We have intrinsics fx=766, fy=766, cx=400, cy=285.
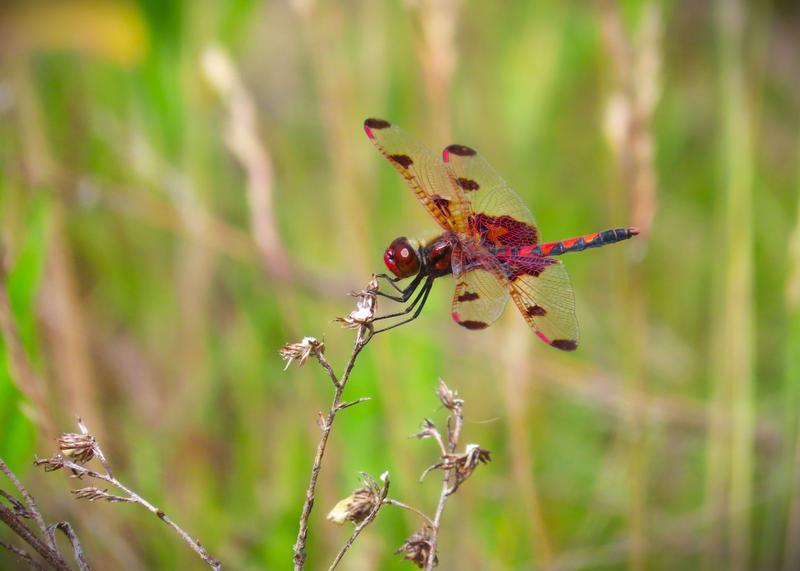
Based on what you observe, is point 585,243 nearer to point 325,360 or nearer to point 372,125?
point 372,125

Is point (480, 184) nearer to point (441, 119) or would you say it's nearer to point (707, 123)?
point (441, 119)

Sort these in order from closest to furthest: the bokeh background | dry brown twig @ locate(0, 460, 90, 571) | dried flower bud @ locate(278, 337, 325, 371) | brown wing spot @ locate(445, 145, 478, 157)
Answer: dry brown twig @ locate(0, 460, 90, 571) < dried flower bud @ locate(278, 337, 325, 371) < brown wing spot @ locate(445, 145, 478, 157) < the bokeh background

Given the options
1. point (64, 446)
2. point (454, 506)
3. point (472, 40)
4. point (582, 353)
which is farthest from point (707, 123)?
point (64, 446)

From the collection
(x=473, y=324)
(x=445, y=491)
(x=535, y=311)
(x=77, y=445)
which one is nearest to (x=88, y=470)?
(x=77, y=445)

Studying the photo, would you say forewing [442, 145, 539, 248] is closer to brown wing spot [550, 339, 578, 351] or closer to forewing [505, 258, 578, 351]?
forewing [505, 258, 578, 351]

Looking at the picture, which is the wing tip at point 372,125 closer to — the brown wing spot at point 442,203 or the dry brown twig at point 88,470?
the brown wing spot at point 442,203

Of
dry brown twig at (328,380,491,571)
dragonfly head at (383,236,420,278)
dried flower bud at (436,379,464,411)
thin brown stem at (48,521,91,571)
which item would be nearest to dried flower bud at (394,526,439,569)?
dry brown twig at (328,380,491,571)

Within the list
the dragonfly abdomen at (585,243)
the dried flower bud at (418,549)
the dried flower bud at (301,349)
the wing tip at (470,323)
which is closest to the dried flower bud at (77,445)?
the dried flower bud at (301,349)
